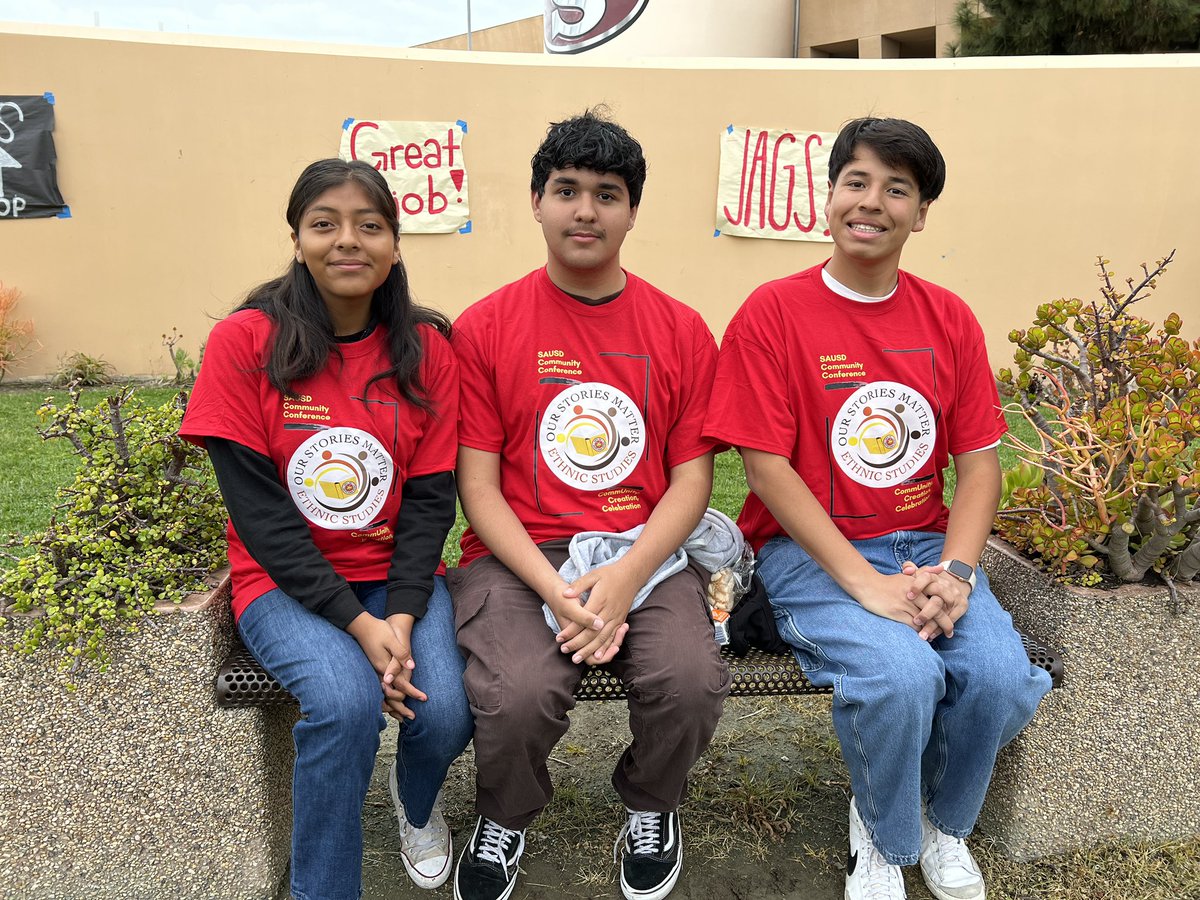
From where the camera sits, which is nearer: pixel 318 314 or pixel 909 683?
pixel 909 683

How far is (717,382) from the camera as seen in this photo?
2209 millimetres

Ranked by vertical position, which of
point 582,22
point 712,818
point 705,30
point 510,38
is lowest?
point 712,818

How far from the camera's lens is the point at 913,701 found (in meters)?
1.83

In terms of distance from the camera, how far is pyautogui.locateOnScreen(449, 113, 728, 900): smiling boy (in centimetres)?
190

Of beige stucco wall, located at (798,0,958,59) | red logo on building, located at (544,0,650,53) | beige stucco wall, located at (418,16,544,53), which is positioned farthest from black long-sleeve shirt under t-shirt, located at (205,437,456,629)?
beige stucco wall, located at (418,16,544,53)

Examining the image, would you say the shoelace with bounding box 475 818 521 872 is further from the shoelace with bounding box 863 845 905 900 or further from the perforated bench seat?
the shoelace with bounding box 863 845 905 900

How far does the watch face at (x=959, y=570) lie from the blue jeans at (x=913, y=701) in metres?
0.07

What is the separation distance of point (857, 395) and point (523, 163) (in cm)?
541

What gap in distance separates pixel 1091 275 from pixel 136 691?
289 inches

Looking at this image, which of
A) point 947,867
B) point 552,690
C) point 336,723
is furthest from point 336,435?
point 947,867

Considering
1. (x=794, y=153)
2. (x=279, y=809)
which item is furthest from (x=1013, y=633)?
(x=794, y=153)

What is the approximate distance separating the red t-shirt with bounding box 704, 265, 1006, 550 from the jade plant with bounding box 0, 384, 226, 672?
123 cm

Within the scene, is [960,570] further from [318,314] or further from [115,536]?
[115,536]

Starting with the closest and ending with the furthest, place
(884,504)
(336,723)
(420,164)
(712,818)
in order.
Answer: (336,723), (884,504), (712,818), (420,164)
